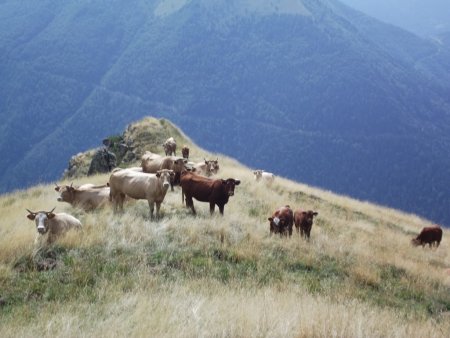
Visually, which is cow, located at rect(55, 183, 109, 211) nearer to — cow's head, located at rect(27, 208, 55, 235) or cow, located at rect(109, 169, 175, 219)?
cow, located at rect(109, 169, 175, 219)

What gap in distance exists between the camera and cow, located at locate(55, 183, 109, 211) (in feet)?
53.7

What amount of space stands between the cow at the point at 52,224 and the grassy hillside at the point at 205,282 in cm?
30

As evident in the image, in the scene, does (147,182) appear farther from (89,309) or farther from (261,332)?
(261,332)

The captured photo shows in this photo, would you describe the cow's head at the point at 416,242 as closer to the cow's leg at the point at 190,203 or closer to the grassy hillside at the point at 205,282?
the grassy hillside at the point at 205,282

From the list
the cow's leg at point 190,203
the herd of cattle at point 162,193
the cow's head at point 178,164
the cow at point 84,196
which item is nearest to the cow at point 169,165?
the cow's head at point 178,164

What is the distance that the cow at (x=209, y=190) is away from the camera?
15477mm

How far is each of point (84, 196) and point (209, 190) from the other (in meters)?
4.02

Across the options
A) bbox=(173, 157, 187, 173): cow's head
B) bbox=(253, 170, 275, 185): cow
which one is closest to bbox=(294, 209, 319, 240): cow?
bbox=(173, 157, 187, 173): cow's head

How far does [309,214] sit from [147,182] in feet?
15.6

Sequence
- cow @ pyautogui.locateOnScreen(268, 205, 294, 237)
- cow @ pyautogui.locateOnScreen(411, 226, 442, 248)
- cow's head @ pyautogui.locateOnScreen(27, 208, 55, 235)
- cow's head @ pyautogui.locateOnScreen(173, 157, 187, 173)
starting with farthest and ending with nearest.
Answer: cow @ pyautogui.locateOnScreen(411, 226, 442, 248) < cow's head @ pyautogui.locateOnScreen(173, 157, 187, 173) < cow @ pyautogui.locateOnScreen(268, 205, 294, 237) < cow's head @ pyautogui.locateOnScreen(27, 208, 55, 235)

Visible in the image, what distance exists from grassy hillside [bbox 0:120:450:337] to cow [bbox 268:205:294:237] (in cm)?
44

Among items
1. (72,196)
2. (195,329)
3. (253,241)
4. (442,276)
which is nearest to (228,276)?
(253,241)

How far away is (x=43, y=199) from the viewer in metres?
19.3

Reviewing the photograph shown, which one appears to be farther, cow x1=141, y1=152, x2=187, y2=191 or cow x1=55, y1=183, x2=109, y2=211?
cow x1=141, y1=152, x2=187, y2=191
